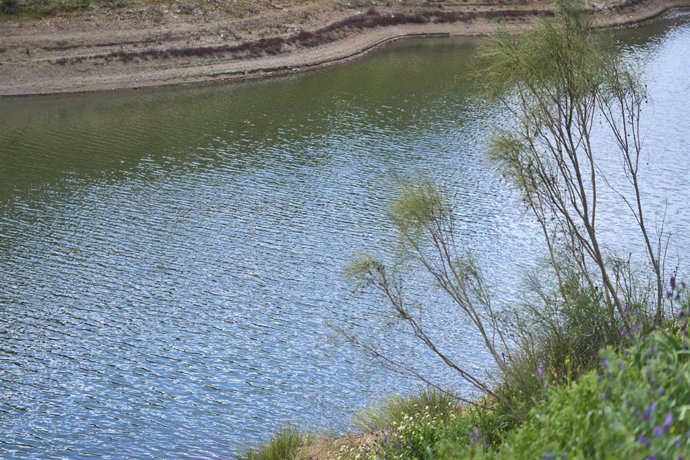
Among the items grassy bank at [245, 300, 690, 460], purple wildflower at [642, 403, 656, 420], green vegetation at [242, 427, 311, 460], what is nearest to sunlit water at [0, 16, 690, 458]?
green vegetation at [242, 427, 311, 460]

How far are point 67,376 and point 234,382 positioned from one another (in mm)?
3607

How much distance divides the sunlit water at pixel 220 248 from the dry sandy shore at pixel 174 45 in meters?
2.37

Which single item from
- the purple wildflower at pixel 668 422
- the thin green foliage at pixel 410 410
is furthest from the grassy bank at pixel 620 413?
the thin green foliage at pixel 410 410

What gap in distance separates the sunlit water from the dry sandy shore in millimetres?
2366

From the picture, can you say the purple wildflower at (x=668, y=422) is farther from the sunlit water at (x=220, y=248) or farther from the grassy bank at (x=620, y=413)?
the sunlit water at (x=220, y=248)

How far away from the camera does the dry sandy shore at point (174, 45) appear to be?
48219mm

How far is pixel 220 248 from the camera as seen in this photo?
86.3 ft

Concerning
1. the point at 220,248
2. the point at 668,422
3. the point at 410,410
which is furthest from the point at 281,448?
the point at 220,248

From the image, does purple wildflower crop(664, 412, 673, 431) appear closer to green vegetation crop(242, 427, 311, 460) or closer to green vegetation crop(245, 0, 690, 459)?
green vegetation crop(245, 0, 690, 459)

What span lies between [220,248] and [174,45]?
28962 mm

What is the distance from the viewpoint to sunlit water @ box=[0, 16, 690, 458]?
59.0 ft

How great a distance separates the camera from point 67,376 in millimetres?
18969

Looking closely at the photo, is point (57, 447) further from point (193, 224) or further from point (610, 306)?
point (193, 224)

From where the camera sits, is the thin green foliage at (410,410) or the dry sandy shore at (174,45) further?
the dry sandy shore at (174,45)
